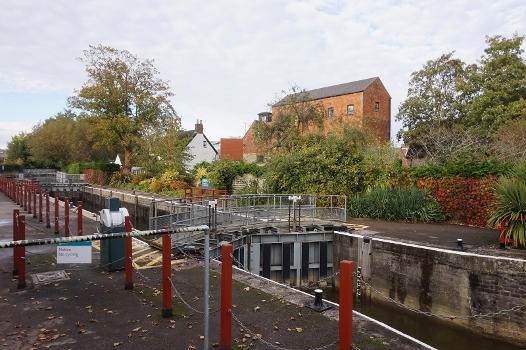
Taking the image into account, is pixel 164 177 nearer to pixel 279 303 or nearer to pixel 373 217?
pixel 373 217

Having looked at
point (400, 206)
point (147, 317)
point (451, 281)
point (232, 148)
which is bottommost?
point (451, 281)

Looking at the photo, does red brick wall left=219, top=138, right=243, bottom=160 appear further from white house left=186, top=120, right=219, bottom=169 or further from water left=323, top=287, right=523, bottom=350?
water left=323, top=287, right=523, bottom=350

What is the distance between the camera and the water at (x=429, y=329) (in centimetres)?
871

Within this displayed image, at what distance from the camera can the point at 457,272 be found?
9617 millimetres

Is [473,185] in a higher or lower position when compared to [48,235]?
higher

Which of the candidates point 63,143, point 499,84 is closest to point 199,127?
point 63,143

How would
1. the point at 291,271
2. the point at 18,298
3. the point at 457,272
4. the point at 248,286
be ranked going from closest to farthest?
the point at 18,298 → the point at 248,286 → the point at 457,272 → the point at 291,271

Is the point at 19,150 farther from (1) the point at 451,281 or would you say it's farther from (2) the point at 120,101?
(1) the point at 451,281

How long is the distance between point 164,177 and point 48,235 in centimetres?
2106

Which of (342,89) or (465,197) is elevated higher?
(342,89)

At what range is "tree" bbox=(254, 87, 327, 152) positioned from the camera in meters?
28.8

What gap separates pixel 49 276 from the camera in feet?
25.6

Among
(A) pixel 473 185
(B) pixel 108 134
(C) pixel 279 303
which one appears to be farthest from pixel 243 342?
(B) pixel 108 134

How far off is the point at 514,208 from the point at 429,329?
A: 451 cm
